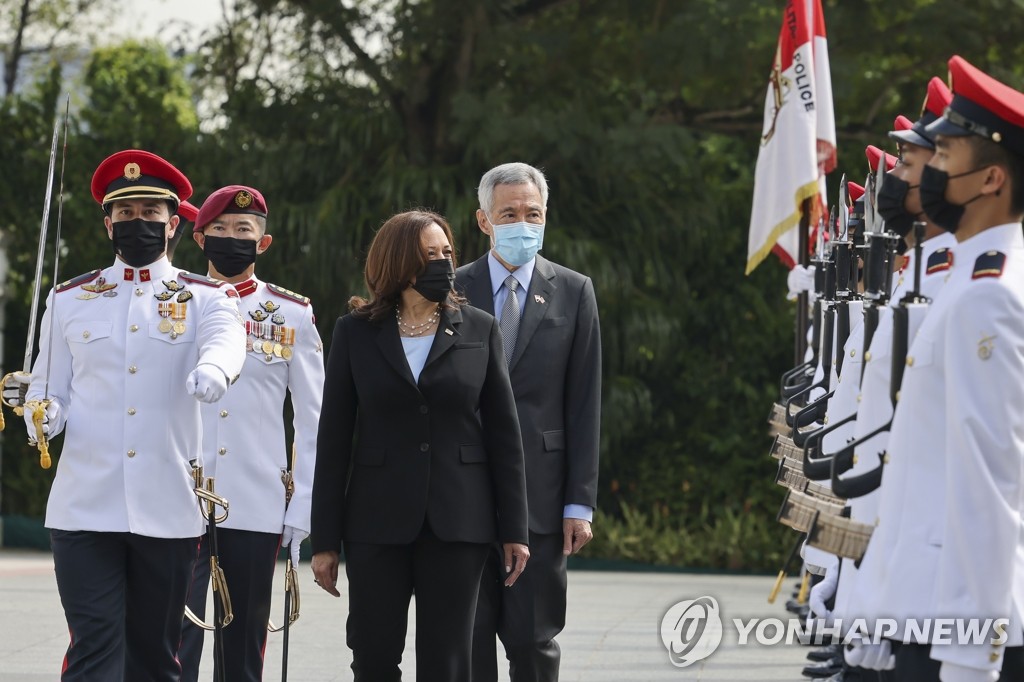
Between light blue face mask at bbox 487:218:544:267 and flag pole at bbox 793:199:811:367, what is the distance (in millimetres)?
4529

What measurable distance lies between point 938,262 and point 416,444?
162cm

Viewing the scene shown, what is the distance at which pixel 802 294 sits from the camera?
424 inches

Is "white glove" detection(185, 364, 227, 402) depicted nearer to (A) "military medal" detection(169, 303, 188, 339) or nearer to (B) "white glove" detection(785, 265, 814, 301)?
(A) "military medal" detection(169, 303, 188, 339)

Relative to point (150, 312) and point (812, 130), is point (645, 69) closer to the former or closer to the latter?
point (812, 130)

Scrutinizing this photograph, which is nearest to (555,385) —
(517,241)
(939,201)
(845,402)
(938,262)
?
(517,241)

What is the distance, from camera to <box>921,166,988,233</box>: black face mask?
369 centimetres

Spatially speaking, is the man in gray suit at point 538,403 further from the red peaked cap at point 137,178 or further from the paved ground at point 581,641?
the paved ground at point 581,641

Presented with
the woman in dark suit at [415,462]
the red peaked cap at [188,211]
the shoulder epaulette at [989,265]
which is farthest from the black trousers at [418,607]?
the red peaked cap at [188,211]

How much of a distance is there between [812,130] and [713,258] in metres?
6.67

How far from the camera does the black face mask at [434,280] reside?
498 cm

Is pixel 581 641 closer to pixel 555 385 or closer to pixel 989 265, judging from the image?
pixel 555 385

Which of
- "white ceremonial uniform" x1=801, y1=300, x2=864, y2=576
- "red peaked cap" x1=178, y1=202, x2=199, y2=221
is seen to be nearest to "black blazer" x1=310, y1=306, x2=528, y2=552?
"white ceremonial uniform" x1=801, y1=300, x2=864, y2=576

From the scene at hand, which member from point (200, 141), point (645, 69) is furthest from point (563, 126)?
point (200, 141)

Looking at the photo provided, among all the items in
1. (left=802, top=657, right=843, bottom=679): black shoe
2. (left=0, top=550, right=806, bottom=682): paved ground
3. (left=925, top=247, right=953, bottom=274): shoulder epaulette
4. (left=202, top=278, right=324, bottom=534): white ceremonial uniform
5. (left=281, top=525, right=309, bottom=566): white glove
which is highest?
(left=925, top=247, right=953, bottom=274): shoulder epaulette
